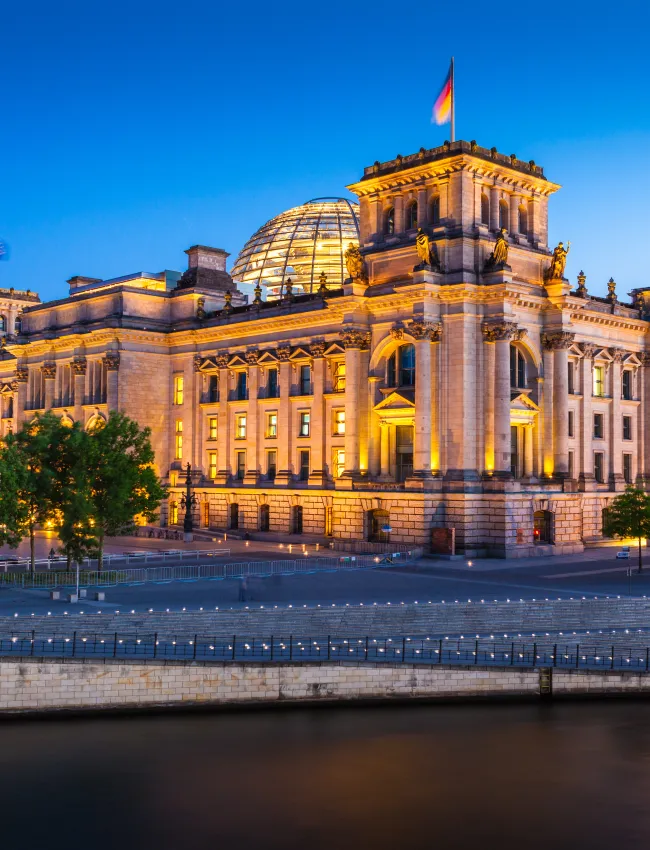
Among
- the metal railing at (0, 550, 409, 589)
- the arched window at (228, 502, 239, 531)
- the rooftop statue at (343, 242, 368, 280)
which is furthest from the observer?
the arched window at (228, 502, 239, 531)

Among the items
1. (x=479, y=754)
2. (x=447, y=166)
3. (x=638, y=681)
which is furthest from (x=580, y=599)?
(x=447, y=166)

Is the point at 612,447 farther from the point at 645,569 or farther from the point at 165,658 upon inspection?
the point at 165,658

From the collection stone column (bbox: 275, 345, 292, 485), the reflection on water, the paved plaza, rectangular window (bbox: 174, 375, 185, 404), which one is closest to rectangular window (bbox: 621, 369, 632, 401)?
the paved plaza

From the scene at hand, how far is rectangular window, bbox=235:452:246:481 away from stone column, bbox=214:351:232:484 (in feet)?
2.60

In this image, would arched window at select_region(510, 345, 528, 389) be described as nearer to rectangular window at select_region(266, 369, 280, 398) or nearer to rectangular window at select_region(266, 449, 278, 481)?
rectangular window at select_region(266, 369, 280, 398)

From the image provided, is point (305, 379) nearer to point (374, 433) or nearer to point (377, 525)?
point (374, 433)

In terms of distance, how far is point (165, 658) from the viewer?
36312mm

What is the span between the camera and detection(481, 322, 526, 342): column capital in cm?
6969

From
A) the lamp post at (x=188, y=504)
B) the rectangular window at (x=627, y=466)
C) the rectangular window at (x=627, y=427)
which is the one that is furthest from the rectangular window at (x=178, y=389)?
the rectangular window at (x=627, y=466)

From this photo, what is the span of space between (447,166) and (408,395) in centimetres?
1555

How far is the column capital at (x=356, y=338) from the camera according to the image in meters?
74.5

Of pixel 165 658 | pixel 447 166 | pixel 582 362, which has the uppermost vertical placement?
pixel 447 166

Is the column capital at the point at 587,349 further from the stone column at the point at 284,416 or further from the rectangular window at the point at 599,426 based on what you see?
the stone column at the point at 284,416

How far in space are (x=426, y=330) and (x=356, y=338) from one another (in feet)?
22.2
